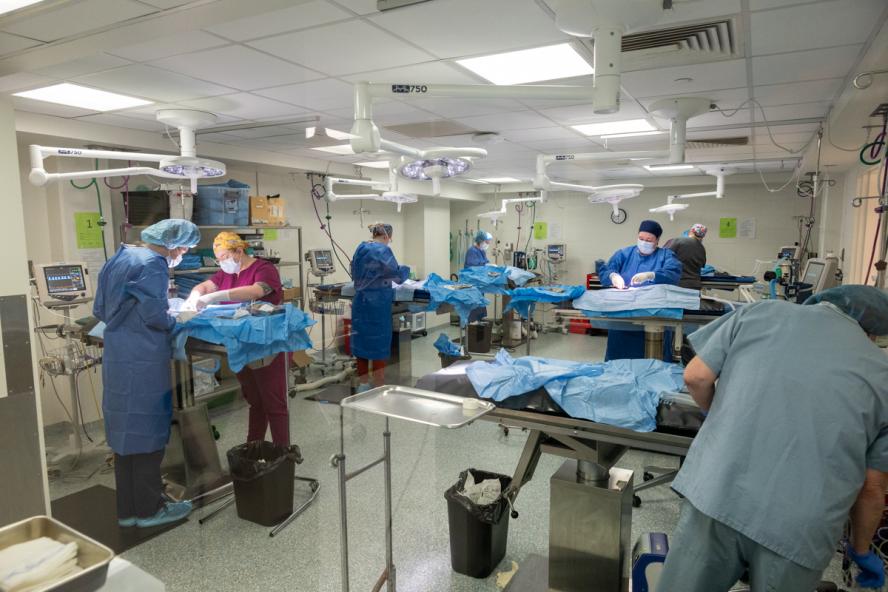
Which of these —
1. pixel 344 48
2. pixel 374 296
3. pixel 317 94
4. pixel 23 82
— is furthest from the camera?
pixel 374 296

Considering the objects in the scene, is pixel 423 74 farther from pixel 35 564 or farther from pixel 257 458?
pixel 35 564

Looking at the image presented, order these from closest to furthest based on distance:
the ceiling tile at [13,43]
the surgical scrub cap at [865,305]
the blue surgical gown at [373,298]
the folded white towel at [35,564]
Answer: the folded white towel at [35,564]
the surgical scrub cap at [865,305]
the ceiling tile at [13,43]
the blue surgical gown at [373,298]

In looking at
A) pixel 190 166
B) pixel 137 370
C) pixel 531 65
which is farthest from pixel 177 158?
pixel 531 65

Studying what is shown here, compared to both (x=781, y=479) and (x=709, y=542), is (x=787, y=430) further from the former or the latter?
(x=709, y=542)

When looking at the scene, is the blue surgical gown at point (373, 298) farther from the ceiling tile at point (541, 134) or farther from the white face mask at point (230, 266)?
the ceiling tile at point (541, 134)

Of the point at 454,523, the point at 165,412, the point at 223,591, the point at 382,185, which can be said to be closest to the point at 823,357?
the point at 454,523

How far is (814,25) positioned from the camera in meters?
2.16

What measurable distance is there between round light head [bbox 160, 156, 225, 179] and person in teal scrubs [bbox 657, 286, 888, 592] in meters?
3.03

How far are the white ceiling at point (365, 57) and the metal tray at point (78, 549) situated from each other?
4.84 feet

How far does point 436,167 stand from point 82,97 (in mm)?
2134

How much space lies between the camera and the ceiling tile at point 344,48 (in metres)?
2.21

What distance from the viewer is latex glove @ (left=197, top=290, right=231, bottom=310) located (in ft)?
10.5

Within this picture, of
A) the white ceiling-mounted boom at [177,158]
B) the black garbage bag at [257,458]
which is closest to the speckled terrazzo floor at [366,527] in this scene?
the black garbage bag at [257,458]

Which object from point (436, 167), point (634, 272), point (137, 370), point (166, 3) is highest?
point (166, 3)
